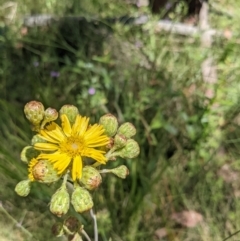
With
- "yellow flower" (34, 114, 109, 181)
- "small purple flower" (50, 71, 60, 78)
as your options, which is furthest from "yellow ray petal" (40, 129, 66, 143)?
"small purple flower" (50, 71, 60, 78)

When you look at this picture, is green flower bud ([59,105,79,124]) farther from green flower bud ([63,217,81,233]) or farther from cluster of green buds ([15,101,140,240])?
green flower bud ([63,217,81,233])

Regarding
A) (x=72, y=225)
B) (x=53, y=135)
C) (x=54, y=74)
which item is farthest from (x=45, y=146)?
(x=54, y=74)

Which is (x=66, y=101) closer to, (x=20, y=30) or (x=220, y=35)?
(x=20, y=30)

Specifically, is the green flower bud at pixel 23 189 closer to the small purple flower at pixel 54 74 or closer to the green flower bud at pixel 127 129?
the green flower bud at pixel 127 129

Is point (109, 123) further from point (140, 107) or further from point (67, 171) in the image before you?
point (140, 107)

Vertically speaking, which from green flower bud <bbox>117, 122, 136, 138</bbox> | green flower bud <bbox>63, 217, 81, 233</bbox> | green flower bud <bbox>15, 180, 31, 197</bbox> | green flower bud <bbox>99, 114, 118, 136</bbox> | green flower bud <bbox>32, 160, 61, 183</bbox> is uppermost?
green flower bud <bbox>99, 114, 118, 136</bbox>

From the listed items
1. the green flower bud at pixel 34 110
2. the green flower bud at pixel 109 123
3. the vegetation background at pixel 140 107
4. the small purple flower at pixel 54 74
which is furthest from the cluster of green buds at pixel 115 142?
the small purple flower at pixel 54 74

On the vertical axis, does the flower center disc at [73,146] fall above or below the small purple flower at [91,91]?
above
